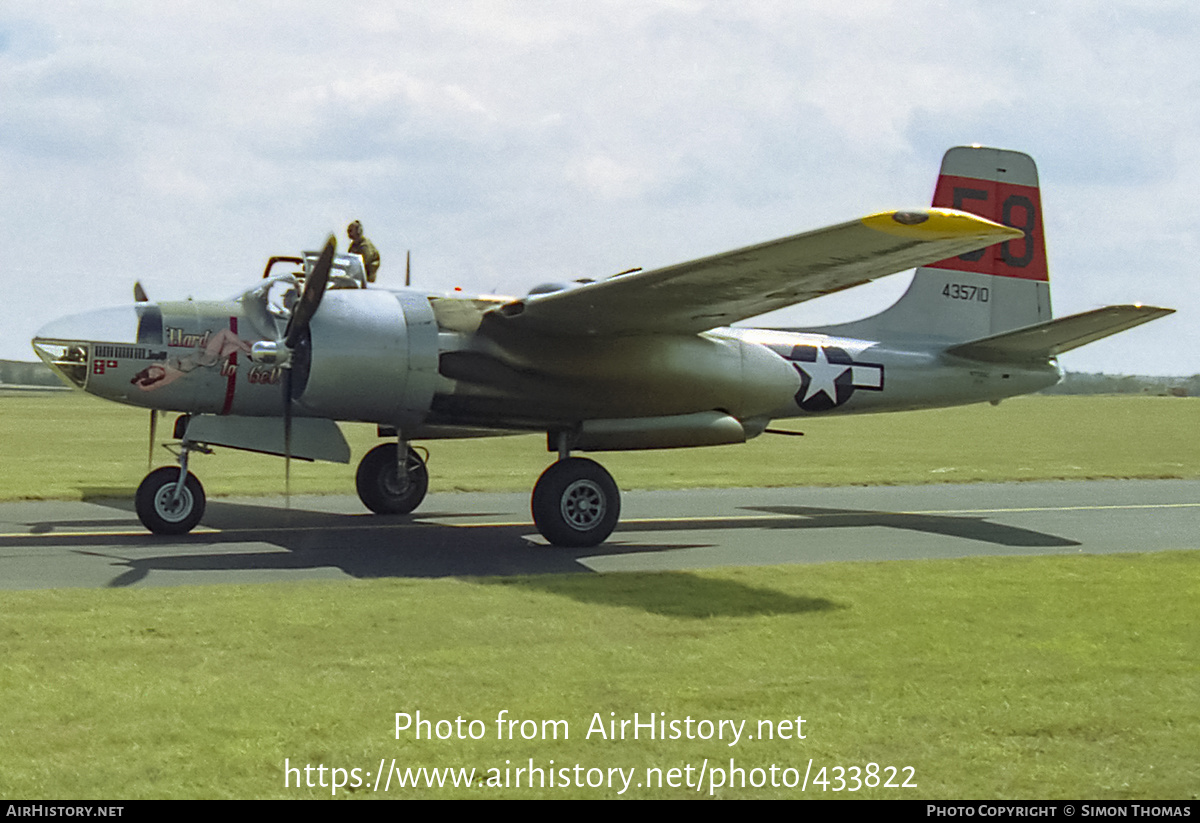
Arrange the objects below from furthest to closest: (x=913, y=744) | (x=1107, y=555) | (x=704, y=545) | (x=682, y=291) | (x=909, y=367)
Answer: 1. (x=909, y=367)
2. (x=704, y=545)
3. (x=1107, y=555)
4. (x=682, y=291)
5. (x=913, y=744)

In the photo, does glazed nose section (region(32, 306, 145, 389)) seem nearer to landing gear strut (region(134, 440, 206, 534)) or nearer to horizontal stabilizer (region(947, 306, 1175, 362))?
landing gear strut (region(134, 440, 206, 534))

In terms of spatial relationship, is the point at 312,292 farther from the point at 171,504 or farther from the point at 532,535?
the point at 532,535

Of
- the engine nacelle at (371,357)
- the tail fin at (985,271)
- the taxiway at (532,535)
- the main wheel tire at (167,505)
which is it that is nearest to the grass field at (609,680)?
the taxiway at (532,535)

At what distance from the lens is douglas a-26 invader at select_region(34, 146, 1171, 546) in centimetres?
1148

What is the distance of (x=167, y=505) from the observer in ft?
43.6

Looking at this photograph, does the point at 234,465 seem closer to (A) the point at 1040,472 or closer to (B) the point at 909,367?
(B) the point at 909,367

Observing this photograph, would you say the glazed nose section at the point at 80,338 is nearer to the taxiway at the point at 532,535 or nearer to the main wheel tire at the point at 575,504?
the taxiway at the point at 532,535

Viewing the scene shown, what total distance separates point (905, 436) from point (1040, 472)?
14.2m

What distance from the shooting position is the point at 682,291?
11383mm

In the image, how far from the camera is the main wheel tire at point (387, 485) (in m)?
16.0

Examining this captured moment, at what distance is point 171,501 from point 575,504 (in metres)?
4.59

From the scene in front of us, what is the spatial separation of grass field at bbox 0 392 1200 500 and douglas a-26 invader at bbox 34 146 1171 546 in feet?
16.2

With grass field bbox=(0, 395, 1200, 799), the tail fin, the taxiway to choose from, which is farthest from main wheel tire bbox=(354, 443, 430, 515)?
the tail fin

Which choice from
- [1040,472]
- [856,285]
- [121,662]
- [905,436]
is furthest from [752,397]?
[905,436]
